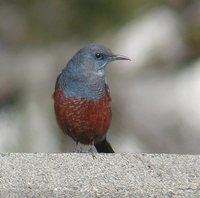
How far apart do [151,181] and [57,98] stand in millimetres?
2151

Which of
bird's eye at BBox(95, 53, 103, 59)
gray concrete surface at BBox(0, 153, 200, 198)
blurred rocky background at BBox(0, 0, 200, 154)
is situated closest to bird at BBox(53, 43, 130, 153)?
bird's eye at BBox(95, 53, 103, 59)

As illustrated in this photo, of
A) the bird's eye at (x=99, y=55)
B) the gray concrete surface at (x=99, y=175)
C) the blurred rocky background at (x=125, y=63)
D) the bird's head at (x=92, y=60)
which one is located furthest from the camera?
the blurred rocky background at (x=125, y=63)

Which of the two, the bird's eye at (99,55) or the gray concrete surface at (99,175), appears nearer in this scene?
the gray concrete surface at (99,175)

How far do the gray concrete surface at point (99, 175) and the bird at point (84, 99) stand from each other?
→ 5.45 feet

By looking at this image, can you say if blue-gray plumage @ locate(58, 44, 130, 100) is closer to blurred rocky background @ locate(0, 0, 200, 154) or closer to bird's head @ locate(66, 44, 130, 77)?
bird's head @ locate(66, 44, 130, 77)

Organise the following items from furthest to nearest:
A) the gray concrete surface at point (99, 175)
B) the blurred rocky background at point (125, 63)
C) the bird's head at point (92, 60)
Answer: the blurred rocky background at point (125, 63) → the bird's head at point (92, 60) → the gray concrete surface at point (99, 175)

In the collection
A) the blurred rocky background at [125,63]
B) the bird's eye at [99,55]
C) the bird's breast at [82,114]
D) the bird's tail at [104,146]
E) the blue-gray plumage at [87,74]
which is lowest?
the blurred rocky background at [125,63]

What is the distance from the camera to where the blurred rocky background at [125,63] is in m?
12.0

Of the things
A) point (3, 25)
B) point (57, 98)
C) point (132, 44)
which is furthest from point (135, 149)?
point (57, 98)

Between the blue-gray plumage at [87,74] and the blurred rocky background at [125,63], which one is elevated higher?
the blue-gray plumage at [87,74]

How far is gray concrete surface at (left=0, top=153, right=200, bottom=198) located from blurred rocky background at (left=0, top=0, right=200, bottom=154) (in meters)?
6.07

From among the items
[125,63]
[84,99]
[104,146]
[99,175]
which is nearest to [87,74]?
[84,99]

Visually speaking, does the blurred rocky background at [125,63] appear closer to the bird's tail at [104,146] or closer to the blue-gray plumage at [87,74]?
the bird's tail at [104,146]

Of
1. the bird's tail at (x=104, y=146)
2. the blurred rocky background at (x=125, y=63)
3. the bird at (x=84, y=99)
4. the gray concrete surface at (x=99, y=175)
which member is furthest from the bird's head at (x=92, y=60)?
the blurred rocky background at (x=125, y=63)
